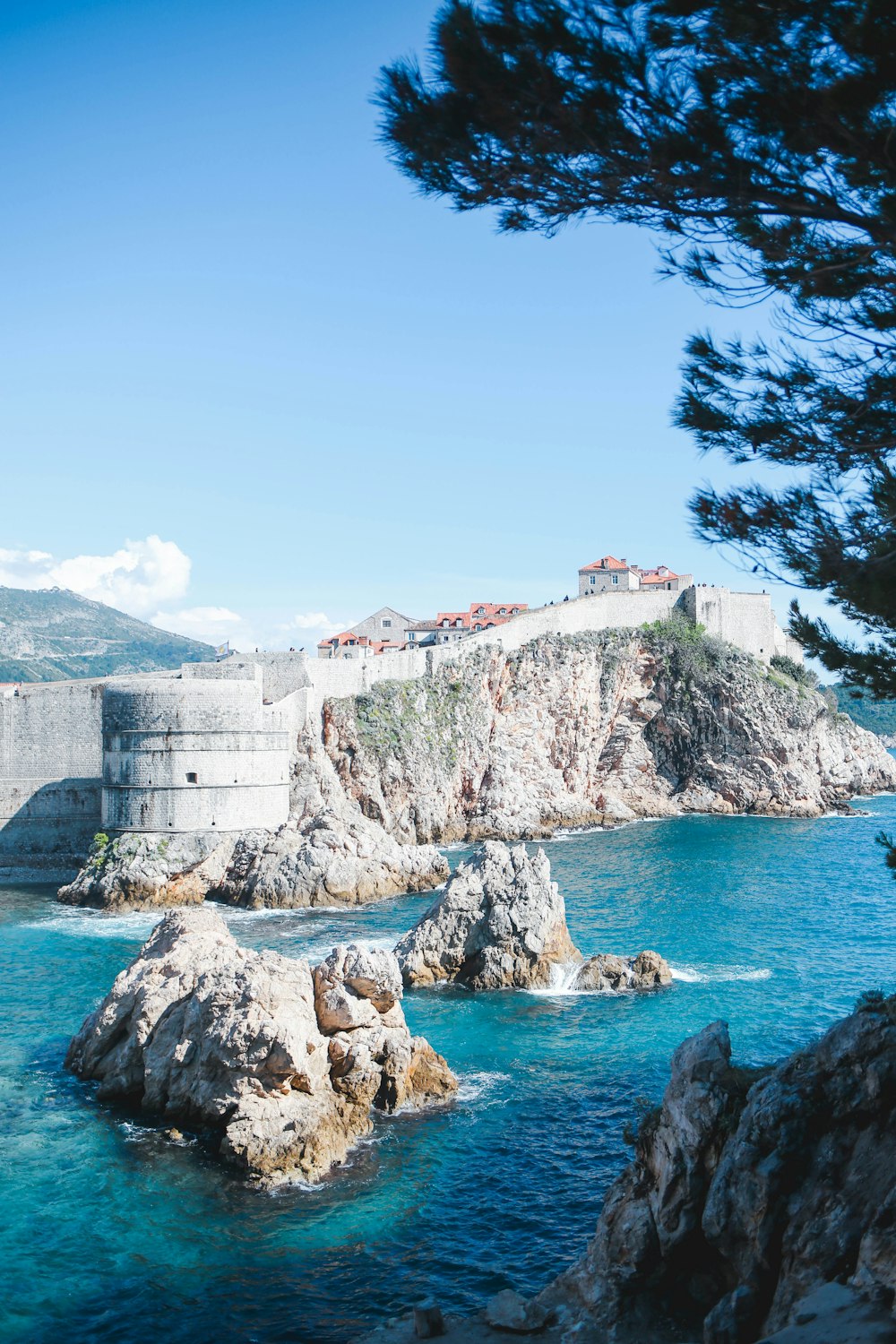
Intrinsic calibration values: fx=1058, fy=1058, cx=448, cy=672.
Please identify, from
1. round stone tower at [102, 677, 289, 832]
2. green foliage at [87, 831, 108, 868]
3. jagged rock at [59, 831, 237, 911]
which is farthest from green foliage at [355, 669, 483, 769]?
green foliage at [87, 831, 108, 868]

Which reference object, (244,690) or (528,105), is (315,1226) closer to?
(528,105)

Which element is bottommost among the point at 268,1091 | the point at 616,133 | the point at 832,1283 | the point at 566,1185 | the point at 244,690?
the point at 566,1185

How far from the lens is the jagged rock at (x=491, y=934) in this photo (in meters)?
21.2

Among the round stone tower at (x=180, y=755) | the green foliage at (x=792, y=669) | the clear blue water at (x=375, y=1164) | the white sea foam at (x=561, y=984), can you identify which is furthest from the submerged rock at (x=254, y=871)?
the green foliage at (x=792, y=669)

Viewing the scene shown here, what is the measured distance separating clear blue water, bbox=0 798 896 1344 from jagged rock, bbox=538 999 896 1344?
6.33ft

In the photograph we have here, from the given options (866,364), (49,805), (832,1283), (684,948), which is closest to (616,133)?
(866,364)

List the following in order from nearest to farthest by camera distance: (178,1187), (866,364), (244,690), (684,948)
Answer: (866,364) → (178,1187) → (684,948) → (244,690)

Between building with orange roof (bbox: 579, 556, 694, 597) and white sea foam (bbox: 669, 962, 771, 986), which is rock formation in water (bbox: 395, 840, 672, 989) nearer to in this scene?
white sea foam (bbox: 669, 962, 771, 986)

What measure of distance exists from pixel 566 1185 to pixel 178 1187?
4583 millimetres

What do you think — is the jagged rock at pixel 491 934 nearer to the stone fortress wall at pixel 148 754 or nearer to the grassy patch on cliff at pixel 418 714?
the stone fortress wall at pixel 148 754

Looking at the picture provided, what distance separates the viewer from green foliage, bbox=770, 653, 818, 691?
195 feet

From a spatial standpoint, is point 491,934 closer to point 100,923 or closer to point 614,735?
point 100,923

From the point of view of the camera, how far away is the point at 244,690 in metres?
32.9

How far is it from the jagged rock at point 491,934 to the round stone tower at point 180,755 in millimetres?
11875
